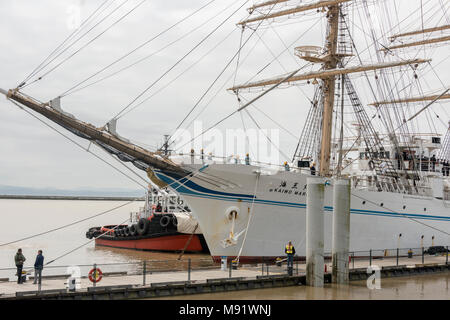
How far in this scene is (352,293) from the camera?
633 inches

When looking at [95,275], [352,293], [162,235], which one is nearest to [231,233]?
[352,293]

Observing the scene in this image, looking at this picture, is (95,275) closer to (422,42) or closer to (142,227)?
(142,227)

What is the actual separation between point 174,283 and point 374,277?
23.8 feet

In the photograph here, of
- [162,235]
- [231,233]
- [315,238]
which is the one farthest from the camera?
[162,235]

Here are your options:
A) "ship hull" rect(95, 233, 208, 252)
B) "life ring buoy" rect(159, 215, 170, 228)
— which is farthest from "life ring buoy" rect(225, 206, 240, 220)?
"life ring buoy" rect(159, 215, 170, 228)

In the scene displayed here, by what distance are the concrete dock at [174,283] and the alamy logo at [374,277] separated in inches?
9.3

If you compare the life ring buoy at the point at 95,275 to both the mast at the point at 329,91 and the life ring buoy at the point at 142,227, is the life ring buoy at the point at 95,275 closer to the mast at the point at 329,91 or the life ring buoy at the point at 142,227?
the mast at the point at 329,91

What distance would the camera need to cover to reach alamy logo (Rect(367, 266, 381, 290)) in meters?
17.5

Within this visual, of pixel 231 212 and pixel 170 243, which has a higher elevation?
pixel 231 212

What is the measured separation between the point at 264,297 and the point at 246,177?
25.7 feet

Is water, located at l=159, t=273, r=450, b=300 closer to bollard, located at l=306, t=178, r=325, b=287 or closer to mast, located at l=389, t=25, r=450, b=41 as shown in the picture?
bollard, located at l=306, t=178, r=325, b=287

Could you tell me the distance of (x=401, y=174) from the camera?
99.7ft

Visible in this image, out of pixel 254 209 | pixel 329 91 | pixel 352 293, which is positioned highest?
pixel 329 91
